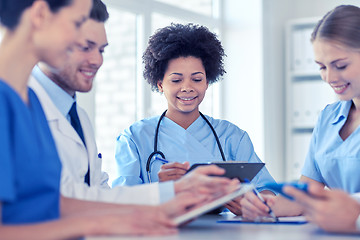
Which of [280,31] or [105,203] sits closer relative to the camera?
[105,203]

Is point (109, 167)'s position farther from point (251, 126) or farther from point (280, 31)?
point (280, 31)

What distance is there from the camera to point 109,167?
147 inches

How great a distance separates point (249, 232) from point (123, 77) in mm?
2585

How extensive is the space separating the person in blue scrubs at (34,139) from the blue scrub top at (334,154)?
1091 mm

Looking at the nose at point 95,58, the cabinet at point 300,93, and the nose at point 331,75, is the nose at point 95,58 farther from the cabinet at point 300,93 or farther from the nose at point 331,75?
the cabinet at point 300,93

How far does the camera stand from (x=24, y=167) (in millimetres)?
1234

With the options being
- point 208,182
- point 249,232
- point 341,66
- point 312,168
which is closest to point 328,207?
point 249,232

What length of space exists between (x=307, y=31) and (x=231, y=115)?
1.02m

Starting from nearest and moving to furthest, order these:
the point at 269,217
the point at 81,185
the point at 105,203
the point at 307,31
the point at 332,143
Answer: the point at 105,203
the point at 81,185
the point at 269,217
the point at 332,143
the point at 307,31

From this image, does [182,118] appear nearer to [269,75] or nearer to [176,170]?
[176,170]

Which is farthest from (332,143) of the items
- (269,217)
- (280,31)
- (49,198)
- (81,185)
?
(280,31)

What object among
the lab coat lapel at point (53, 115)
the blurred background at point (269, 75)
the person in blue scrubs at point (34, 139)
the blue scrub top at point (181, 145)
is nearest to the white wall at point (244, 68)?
the blurred background at point (269, 75)

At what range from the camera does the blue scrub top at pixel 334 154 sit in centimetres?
214

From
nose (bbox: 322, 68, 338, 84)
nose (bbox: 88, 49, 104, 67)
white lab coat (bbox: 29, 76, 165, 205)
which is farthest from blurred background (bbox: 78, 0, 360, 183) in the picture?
white lab coat (bbox: 29, 76, 165, 205)
